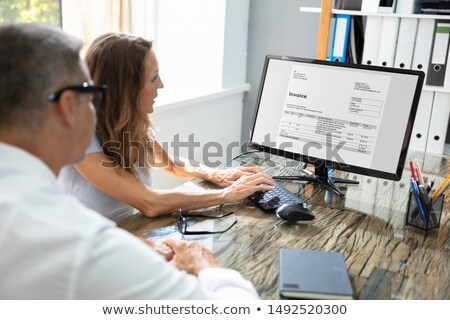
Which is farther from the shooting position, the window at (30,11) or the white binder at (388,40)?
the white binder at (388,40)

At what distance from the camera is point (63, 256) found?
2.70 feet

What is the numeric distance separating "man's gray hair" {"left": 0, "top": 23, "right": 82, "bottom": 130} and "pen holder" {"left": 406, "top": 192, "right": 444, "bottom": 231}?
106 centimetres

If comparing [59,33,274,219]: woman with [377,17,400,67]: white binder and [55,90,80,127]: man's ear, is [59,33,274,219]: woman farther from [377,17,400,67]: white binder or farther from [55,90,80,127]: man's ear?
[377,17,400,67]: white binder

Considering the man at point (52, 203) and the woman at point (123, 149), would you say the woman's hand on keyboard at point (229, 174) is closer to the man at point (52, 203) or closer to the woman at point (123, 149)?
the woman at point (123, 149)

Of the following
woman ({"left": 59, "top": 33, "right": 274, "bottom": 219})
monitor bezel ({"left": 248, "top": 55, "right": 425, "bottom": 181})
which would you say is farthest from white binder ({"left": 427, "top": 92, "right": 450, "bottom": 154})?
woman ({"left": 59, "top": 33, "right": 274, "bottom": 219})

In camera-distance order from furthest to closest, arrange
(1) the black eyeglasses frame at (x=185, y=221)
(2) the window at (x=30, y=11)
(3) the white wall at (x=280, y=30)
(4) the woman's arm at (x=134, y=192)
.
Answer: (3) the white wall at (x=280, y=30) → (2) the window at (x=30, y=11) → (4) the woman's arm at (x=134, y=192) → (1) the black eyeglasses frame at (x=185, y=221)

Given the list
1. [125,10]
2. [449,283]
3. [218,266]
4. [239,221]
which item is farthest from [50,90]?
[125,10]

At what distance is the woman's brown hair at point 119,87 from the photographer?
1661 mm

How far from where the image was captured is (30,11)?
2375mm

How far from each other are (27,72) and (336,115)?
Answer: 3.94ft

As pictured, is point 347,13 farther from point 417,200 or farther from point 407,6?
point 417,200

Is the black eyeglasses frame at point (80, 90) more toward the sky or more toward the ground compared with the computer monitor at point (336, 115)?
more toward the sky

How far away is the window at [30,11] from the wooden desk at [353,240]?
1098 millimetres

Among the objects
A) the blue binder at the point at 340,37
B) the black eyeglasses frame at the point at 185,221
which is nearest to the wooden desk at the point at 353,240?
the black eyeglasses frame at the point at 185,221
